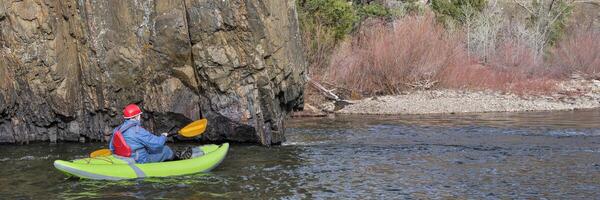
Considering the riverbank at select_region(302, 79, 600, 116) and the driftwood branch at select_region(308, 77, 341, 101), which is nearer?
the riverbank at select_region(302, 79, 600, 116)

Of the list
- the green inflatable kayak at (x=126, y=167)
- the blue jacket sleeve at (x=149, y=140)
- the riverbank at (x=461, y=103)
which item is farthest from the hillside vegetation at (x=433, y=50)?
the blue jacket sleeve at (x=149, y=140)

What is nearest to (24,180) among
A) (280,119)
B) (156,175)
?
(156,175)

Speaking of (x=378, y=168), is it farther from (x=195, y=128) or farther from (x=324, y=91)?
(x=324, y=91)

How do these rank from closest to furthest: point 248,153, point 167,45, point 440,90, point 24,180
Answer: point 24,180, point 248,153, point 167,45, point 440,90

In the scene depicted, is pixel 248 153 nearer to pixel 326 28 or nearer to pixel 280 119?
pixel 280 119

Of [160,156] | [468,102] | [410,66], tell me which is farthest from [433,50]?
[160,156]

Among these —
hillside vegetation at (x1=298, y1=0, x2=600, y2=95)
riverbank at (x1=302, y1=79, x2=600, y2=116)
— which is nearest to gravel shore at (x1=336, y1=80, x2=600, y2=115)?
riverbank at (x1=302, y1=79, x2=600, y2=116)

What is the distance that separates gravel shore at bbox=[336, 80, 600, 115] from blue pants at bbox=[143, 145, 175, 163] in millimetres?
12570

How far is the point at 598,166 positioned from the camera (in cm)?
1362

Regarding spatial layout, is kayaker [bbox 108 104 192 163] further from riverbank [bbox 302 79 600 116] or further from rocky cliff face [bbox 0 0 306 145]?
riverbank [bbox 302 79 600 116]

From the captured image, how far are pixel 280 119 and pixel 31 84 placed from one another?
601 cm

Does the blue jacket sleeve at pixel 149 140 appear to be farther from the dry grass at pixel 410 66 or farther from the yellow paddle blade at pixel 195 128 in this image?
the dry grass at pixel 410 66

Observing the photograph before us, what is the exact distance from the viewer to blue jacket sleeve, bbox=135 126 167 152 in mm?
12695

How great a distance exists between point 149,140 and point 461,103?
1571cm
